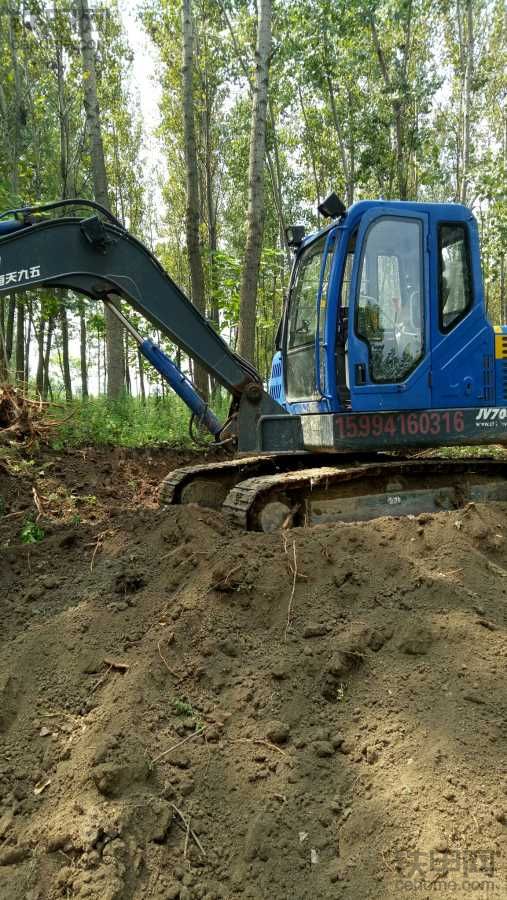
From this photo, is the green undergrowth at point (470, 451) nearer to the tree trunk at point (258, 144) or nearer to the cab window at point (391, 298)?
the tree trunk at point (258, 144)

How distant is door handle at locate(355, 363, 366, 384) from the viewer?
18.6ft

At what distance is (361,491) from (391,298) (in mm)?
1780

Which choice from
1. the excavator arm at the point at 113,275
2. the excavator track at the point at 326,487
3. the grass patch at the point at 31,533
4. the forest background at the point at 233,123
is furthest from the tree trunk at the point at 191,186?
the grass patch at the point at 31,533

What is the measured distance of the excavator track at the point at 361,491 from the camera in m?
5.30

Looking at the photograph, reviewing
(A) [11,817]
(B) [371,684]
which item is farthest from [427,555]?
(A) [11,817]

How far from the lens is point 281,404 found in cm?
684

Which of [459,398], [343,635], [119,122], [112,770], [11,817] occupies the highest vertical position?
[119,122]

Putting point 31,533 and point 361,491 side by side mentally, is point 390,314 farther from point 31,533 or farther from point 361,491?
point 31,533

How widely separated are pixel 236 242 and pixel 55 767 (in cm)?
2584

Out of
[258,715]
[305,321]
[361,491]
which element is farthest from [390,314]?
[258,715]

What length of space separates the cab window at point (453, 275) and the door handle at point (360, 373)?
911mm

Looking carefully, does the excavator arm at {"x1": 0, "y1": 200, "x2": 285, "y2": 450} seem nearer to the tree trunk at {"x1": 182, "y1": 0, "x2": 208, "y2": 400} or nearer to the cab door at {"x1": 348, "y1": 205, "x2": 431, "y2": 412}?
the cab door at {"x1": 348, "y1": 205, "x2": 431, "y2": 412}

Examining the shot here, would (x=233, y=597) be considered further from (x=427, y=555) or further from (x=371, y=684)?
(x=427, y=555)

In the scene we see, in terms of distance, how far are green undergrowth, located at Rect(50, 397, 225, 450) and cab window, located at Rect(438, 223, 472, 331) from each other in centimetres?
368
